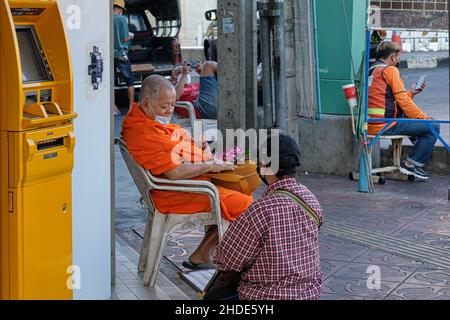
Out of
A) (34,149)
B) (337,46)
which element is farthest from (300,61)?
(34,149)

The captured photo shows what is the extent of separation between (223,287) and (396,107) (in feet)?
16.3

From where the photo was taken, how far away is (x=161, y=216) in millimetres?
5188

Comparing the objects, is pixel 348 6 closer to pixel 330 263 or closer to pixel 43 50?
pixel 330 263

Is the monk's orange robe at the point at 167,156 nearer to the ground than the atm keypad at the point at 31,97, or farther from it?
nearer to the ground

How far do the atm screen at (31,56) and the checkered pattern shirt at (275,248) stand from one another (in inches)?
45.6

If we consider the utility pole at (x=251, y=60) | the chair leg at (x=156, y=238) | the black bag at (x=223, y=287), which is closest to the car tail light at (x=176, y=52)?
the utility pole at (x=251, y=60)

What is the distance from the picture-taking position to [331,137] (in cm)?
889

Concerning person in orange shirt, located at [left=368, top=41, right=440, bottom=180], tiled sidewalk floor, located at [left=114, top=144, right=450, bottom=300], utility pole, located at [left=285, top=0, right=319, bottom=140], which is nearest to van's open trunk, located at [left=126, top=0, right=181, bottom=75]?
utility pole, located at [left=285, top=0, right=319, bottom=140]

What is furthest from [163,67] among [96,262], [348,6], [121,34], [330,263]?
[96,262]

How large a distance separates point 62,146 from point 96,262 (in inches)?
34.7

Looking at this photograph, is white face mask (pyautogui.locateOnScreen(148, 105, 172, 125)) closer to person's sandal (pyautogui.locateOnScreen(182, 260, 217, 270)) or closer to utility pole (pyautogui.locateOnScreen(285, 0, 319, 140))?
person's sandal (pyautogui.locateOnScreen(182, 260, 217, 270))

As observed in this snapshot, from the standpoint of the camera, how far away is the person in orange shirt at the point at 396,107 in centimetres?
844

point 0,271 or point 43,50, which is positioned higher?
point 43,50

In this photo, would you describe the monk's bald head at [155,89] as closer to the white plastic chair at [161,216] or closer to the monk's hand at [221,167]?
the white plastic chair at [161,216]
